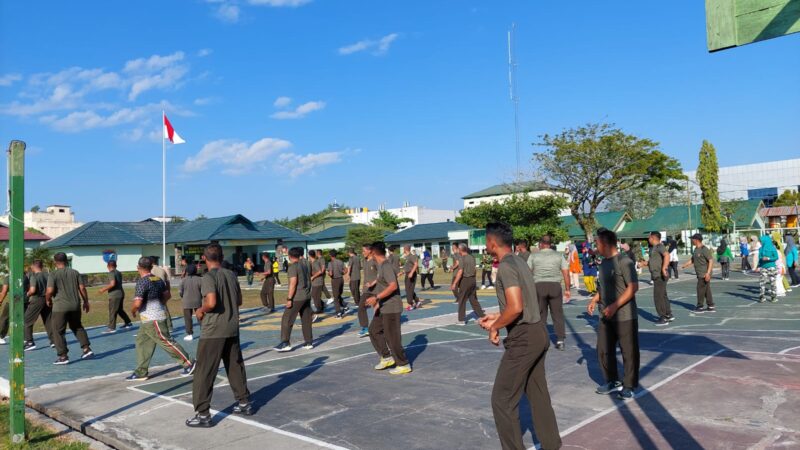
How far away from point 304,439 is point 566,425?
97.7 inches

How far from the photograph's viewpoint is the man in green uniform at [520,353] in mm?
4562

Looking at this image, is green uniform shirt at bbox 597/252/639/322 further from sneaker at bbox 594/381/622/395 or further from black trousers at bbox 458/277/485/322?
black trousers at bbox 458/277/485/322

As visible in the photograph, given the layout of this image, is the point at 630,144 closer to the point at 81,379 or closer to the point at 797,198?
the point at 81,379

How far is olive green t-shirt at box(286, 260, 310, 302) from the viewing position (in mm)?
10031

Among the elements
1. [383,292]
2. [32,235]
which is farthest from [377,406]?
[32,235]

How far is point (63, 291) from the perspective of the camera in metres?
10.2

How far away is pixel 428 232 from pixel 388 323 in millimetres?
47068

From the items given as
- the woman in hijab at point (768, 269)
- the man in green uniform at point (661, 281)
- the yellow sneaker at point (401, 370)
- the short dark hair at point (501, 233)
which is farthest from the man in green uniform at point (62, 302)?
the woman in hijab at point (768, 269)

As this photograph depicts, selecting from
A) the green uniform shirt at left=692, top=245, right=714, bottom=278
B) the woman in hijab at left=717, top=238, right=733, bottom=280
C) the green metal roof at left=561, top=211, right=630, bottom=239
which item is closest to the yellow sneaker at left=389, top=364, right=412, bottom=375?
the green uniform shirt at left=692, top=245, right=714, bottom=278

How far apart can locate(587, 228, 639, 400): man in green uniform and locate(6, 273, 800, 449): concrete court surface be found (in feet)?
0.83

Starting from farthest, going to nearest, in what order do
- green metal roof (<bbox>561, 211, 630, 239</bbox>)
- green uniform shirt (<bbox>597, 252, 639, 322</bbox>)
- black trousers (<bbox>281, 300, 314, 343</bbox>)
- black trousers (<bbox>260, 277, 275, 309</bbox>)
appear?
green metal roof (<bbox>561, 211, 630, 239</bbox>) → black trousers (<bbox>260, 277, 275, 309</bbox>) → black trousers (<bbox>281, 300, 314, 343</bbox>) → green uniform shirt (<bbox>597, 252, 639, 322</bbox>)

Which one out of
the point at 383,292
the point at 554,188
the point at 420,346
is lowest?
the point at 420,346

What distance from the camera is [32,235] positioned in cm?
5162

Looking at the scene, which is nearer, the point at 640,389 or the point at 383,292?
the point at 640,389
